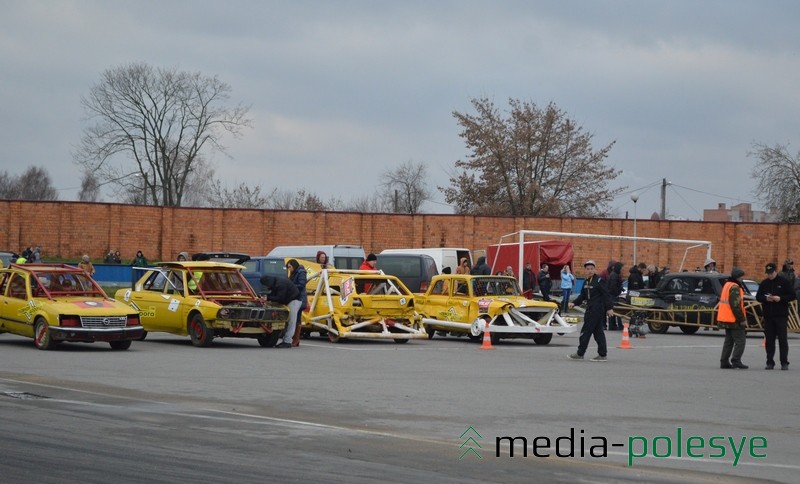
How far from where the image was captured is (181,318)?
23172mm

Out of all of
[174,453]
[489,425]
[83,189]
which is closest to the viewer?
[174,453]

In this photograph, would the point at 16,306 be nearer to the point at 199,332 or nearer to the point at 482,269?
the point at 199,332

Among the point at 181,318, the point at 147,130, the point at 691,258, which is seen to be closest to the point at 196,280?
the point at 181,318

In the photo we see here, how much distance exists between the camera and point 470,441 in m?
11.1

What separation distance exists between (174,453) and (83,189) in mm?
115038

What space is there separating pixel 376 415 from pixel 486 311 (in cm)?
1293

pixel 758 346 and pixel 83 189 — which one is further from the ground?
pixel 83 189

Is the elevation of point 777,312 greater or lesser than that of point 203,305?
greater

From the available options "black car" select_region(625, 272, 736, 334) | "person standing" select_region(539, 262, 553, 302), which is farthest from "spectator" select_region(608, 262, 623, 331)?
"person standing" select_region(539, 262, 553, 302)

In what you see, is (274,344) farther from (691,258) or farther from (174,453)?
(691,258)

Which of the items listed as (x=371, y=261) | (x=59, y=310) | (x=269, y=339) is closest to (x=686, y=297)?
(x=371, y=261)

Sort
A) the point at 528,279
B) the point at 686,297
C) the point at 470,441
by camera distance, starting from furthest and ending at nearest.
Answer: the point at 528,279 < the point at 686,297 < the point at 470,441

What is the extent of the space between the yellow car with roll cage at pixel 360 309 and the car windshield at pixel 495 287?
1716mm

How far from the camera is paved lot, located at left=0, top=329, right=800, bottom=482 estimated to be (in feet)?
31.4
